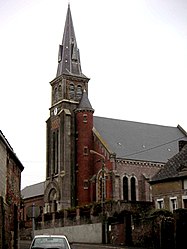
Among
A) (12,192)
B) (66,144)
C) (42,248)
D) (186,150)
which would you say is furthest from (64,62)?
(42,248)

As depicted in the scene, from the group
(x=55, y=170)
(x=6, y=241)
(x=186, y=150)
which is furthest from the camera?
(x=55, y=170)

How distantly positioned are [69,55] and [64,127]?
14.4 meters

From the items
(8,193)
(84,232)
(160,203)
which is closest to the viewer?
(8,193)

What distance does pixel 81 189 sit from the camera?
7338 centimetres

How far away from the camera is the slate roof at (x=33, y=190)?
95.4 meters

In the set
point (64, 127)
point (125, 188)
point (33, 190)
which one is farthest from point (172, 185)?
point (33, 190)

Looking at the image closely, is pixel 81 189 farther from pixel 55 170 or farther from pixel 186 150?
pixel 186 150

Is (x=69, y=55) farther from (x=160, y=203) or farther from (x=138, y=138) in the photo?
(x=160, y=203)

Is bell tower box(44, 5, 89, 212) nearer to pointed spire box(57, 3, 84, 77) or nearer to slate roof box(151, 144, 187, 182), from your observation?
pointed spire box(57, 3, 84, 77)

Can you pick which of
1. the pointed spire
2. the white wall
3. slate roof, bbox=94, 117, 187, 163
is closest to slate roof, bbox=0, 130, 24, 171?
the white wall

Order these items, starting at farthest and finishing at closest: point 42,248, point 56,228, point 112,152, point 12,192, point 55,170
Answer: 1. point 55,170
2. point 112,152
3. point 56,228
4. point 12,192
5. point 42,248

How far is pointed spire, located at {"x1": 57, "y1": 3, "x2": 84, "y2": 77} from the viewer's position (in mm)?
81875

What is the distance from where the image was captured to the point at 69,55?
273ft

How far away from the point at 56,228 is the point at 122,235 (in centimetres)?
1585
